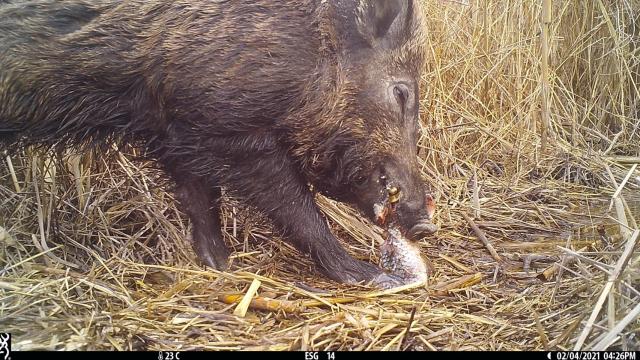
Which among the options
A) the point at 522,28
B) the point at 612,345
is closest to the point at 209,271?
the point at 612,345

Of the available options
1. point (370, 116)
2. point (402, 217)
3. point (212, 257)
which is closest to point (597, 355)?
point (402, 217)

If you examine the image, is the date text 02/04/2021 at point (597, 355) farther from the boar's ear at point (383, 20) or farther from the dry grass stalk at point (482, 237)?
the boar's ear at point (383, 20)

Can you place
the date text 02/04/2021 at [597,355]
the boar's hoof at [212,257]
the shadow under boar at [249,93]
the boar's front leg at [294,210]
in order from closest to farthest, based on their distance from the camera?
the date text 02/04/2021 at [597,355] < the shadow under boar at [249,93] < the boar's front leg at [294,210] < the boar's hoof at [212,257]

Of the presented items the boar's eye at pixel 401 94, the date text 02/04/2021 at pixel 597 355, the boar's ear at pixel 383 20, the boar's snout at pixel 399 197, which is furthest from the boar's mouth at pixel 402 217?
the date text 02/04/2021 at pixel 597 355

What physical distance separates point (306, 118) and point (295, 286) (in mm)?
684

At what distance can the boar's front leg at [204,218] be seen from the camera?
3283 mm

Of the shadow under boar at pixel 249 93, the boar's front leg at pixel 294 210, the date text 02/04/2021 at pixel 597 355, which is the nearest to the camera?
the date text 02/04/2021 at pixel 597 355

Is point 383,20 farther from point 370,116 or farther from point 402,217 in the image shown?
point 402,217

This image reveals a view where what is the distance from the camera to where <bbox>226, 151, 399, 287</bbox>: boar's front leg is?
9.61ft

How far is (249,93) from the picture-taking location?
2783 millimetres

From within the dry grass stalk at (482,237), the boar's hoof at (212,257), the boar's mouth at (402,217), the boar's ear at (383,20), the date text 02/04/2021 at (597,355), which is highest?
the boar's ear at (383,20)

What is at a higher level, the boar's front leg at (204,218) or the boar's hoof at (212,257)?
the boar's front leg at (204,218)

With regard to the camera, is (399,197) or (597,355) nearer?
(597,355)

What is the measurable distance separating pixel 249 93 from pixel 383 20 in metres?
0.65
